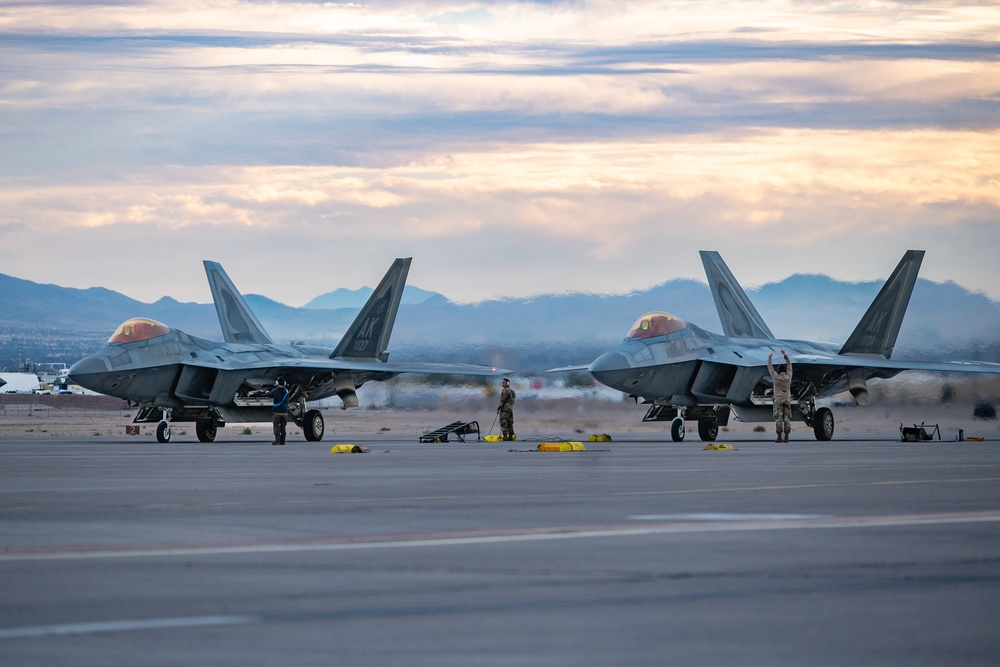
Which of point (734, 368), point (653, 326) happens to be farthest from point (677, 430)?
point (653, 326)

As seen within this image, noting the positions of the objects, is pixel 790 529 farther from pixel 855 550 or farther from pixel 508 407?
pixel 508 407

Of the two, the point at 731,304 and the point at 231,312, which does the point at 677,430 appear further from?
the point at 231,312

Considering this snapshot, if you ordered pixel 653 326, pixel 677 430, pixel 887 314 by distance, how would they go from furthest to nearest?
pixel 887 314 → pixel 653 326 → pixel 677 430

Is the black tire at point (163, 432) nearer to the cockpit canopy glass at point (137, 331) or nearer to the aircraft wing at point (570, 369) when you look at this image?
the cockpit canopy glass at point (137, 331)

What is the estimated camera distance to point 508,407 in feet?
110

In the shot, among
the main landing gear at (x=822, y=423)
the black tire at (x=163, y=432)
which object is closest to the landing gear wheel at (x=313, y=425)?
the black tire at (x=163, y=432)

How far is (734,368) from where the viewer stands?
35031 mm

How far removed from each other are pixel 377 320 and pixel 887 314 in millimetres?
13454

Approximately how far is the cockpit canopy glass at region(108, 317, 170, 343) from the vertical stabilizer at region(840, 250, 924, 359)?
1756 centimetres

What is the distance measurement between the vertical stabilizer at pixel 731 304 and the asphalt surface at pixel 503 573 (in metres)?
25.2

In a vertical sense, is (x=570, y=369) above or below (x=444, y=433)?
above

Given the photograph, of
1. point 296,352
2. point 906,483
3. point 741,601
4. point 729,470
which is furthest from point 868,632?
point 296,352

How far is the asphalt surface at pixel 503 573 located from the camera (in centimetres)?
551

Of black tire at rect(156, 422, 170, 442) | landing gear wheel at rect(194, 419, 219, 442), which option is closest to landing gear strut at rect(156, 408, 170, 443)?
black tire at rect(156, 422, 170, 442)
